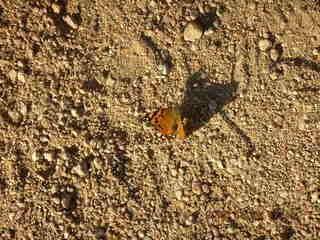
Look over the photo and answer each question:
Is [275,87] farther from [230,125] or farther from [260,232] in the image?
[260,232]

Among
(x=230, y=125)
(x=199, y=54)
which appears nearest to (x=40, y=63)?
(x=199, y=54)

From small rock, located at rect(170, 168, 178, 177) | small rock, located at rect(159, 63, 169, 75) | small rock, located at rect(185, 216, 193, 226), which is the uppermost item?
small rock, located at rect(159, 63, 169, 75)

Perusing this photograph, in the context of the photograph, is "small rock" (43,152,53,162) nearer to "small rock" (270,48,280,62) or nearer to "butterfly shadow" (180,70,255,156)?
"butterfly shadow" (180,70,255,156)

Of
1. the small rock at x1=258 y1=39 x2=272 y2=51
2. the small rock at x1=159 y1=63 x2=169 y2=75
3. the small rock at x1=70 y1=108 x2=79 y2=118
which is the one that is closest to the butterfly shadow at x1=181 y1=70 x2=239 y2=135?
the small rock at x1=159 y1=63 x2=169 y2=75

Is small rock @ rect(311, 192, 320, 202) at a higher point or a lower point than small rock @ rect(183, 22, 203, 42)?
lower

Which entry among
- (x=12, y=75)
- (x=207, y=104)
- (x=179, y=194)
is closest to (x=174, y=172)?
(x=179, y=194)

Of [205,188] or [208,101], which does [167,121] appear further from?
[205,188]
